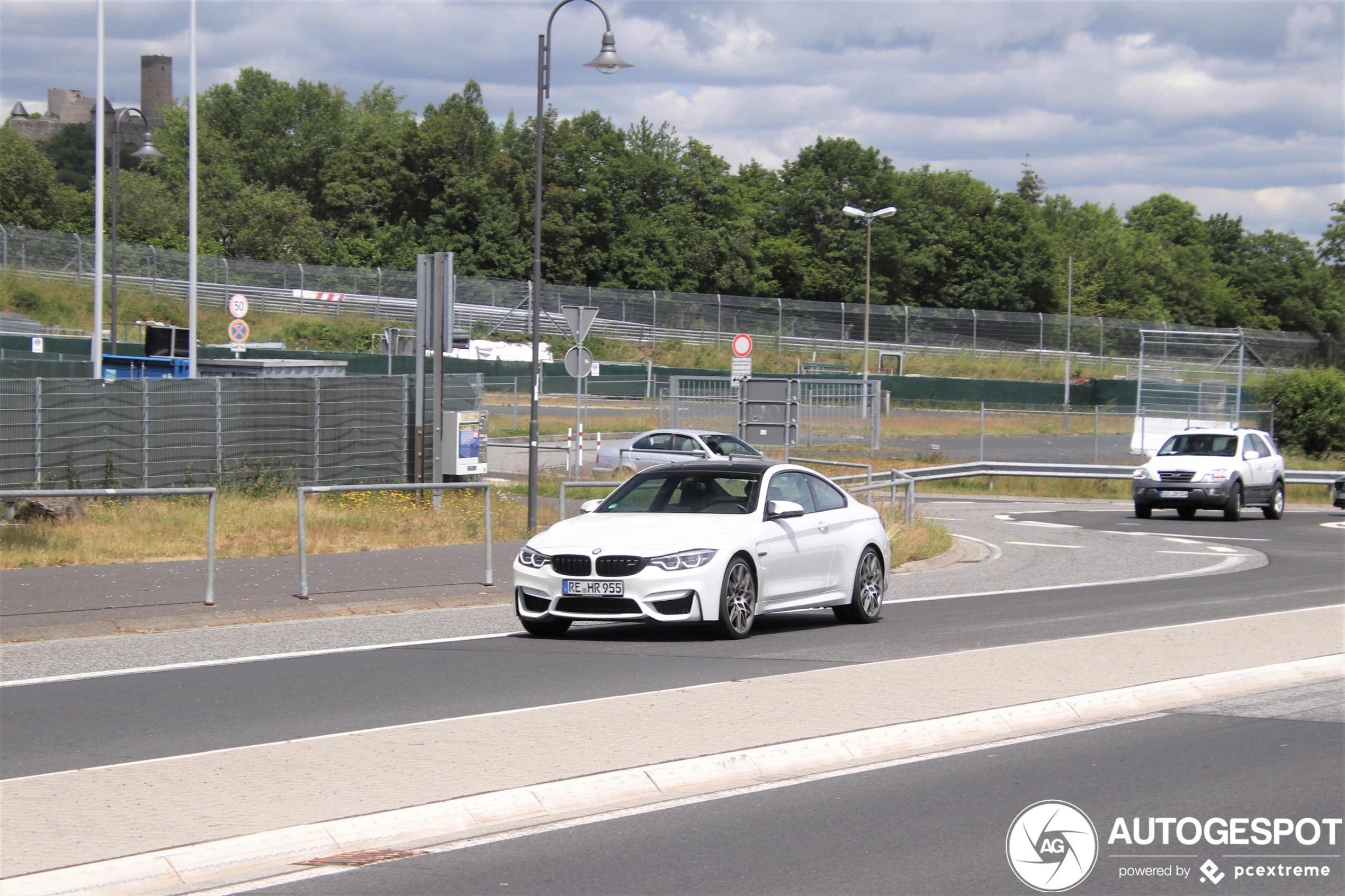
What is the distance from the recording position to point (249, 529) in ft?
65.6

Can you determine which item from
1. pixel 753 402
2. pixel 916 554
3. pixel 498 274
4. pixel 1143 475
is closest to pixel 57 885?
pixel 916 554

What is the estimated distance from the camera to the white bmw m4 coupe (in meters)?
11.6

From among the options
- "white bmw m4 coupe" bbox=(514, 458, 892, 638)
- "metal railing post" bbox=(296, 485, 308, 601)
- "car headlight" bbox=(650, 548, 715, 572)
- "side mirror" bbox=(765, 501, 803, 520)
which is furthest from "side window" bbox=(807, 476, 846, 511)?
"metal railing post" bbox=(296, 485, 308, 601)

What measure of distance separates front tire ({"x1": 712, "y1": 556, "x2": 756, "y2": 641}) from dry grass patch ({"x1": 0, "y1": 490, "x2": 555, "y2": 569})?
7.28 m

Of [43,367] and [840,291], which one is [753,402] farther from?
[840,291]

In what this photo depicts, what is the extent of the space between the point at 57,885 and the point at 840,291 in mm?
97613

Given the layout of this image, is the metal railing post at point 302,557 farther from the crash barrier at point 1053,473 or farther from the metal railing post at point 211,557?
the crash barrier at point 1053,473

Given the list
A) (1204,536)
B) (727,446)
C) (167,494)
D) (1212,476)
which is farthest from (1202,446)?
(167,494)

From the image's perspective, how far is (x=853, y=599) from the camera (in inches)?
527

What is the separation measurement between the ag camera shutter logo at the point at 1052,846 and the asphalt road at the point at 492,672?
350 cm

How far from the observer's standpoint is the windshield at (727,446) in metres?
31.6

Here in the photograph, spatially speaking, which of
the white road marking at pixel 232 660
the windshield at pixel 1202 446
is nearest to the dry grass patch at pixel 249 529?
the white road marking at pixel 232 660

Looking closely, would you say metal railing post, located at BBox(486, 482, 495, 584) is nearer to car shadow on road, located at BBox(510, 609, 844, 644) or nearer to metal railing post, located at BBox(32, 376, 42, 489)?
car shadow on road, located at BBox(510, 609, 844, 644)

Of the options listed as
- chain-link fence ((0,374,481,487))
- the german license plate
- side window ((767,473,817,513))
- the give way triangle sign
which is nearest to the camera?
the german license plate
